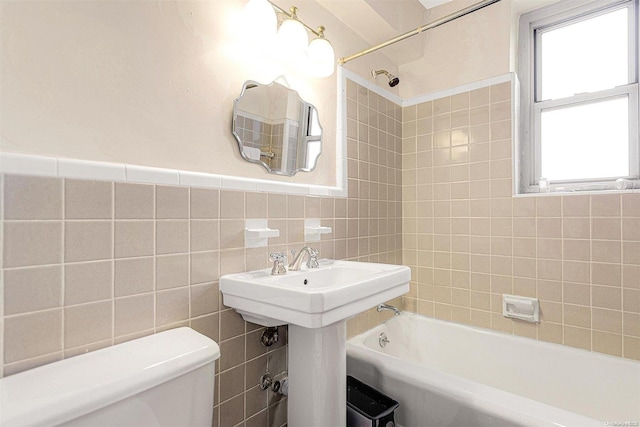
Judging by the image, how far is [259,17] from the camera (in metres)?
1.20

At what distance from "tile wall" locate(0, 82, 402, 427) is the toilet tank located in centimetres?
8

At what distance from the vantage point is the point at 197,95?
1105 millimetres

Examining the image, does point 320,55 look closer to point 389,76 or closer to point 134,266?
point 389,76

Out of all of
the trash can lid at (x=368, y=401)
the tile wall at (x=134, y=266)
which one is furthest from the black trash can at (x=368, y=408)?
the tile wall at (x=134, y=266)

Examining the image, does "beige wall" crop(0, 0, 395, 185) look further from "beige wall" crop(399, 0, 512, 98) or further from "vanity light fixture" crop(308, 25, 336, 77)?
"beige wall" crop(399, 0, 512, 98)

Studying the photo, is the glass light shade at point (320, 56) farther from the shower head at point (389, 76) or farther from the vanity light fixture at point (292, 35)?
the shower head at point (389, 76)

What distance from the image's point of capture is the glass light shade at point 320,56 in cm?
143

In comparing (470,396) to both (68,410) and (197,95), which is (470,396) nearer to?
(68,410)

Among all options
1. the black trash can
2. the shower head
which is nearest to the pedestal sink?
the black trash can

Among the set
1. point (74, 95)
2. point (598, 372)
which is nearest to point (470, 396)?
point (598, 372)

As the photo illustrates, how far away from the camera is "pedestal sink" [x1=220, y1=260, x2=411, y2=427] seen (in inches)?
36.4

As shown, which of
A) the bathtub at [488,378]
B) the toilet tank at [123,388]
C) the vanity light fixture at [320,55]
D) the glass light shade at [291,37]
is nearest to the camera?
the toilet tank at [123,388]

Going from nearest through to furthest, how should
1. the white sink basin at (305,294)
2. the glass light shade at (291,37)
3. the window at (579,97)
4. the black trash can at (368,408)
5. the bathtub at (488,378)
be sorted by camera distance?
the white sink basin at (305,294) → the bathtub at (488,378) → the black trash can at (368,408) → the glass light shade at (291,37) → the window at (579,97)

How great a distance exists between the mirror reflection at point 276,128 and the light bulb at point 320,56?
0.49ft
